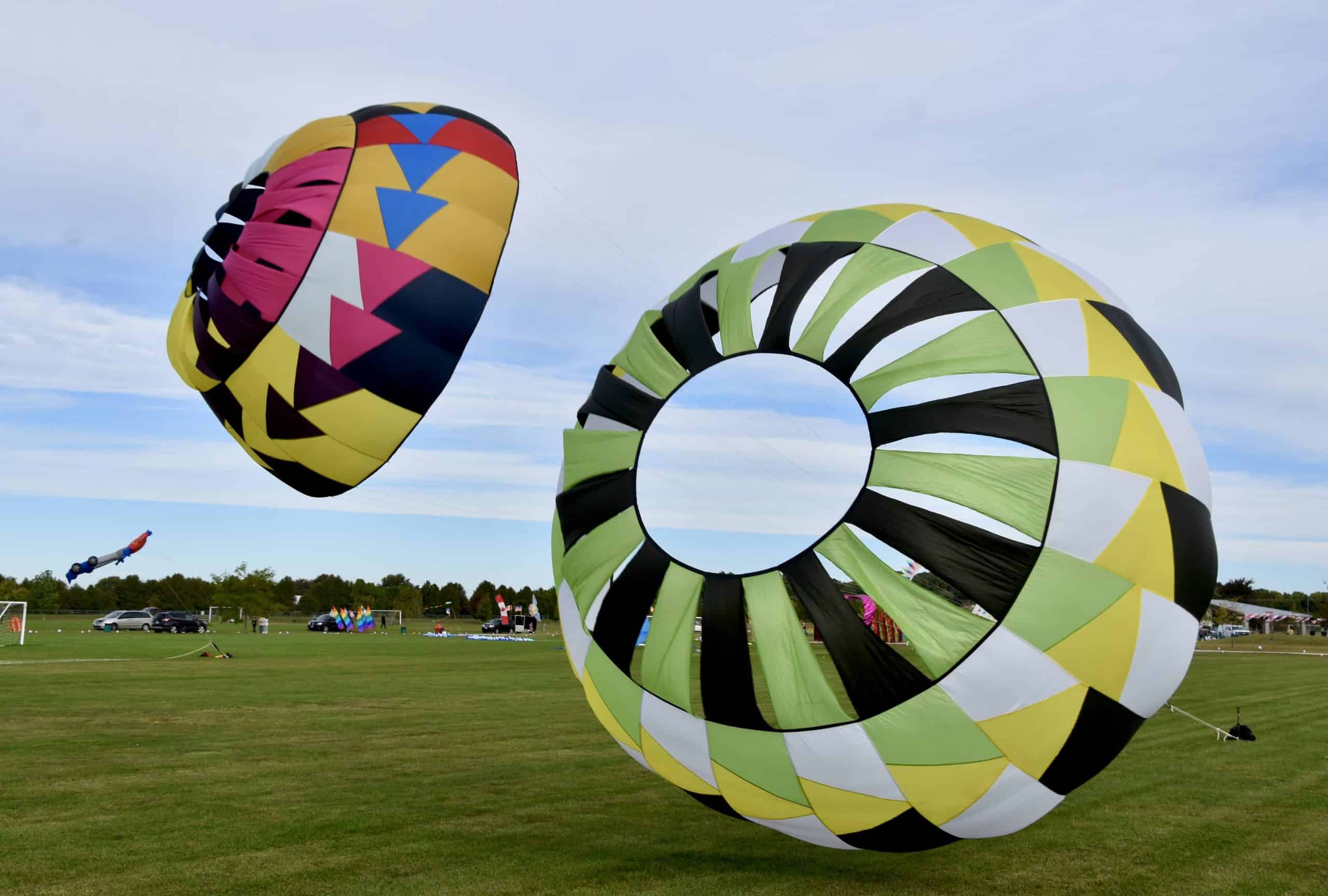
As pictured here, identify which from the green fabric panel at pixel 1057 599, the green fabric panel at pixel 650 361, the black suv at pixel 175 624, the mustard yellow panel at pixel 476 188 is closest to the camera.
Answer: the green fabric panel at pixel 1057 599

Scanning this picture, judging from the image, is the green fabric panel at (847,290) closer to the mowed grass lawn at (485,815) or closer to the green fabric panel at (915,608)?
the green fabric panel at (915,608)

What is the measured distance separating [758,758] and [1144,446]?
255cm

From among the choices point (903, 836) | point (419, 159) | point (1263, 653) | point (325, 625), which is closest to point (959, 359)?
point (903, 836)

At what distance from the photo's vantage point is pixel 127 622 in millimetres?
48938

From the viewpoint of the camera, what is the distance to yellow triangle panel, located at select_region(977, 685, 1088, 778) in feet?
16.5

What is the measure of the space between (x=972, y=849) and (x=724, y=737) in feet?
8.54

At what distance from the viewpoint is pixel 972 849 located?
7059 millimetres

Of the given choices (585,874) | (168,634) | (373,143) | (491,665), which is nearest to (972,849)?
(585,874)

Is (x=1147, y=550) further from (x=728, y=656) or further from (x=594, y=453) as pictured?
(x=594, y=453)

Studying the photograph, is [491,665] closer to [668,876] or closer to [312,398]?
[312,398]

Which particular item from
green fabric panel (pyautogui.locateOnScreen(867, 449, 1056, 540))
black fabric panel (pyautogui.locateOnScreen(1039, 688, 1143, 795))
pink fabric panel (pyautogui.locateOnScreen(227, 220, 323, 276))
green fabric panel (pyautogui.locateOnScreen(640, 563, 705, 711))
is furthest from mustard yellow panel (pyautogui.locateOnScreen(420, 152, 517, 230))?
black fabric panel (pyautogui.locateOnScreen(1039, 688, 1143, 795))

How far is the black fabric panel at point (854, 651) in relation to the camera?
5.13 metres

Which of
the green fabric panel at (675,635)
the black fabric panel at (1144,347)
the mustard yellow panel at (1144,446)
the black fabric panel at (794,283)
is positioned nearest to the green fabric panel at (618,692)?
the green fabric panel at (675,635)

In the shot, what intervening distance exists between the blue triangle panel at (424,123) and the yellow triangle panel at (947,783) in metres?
7.02
